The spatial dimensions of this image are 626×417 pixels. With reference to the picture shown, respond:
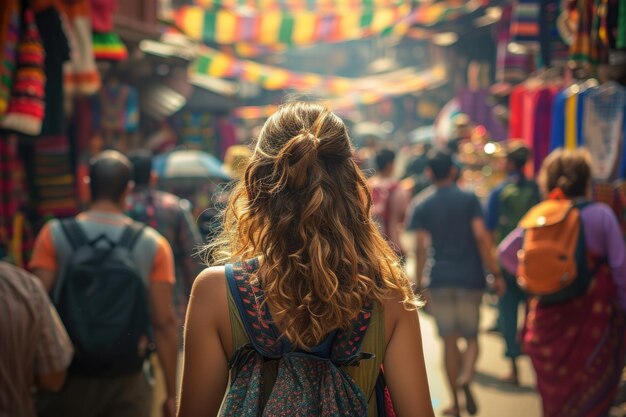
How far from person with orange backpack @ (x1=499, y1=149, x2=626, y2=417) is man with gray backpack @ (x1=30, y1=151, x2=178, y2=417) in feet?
7.48

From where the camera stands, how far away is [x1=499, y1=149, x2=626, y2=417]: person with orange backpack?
527 cm

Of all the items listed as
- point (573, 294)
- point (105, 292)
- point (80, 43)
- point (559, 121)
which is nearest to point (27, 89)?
point (80, 43)

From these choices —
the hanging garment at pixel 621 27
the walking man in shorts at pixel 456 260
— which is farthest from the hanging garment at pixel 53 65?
the hanging garment at pixel 621 27

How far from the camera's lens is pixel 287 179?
2.38 m

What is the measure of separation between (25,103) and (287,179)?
12.9ft

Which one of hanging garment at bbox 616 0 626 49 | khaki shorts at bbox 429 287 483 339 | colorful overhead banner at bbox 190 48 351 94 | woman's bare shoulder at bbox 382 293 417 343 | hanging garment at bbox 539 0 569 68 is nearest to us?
woman's bare shoulder at bbox 382 293 417 343

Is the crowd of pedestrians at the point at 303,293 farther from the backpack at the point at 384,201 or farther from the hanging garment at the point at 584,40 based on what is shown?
the backpack at the point at 384,201

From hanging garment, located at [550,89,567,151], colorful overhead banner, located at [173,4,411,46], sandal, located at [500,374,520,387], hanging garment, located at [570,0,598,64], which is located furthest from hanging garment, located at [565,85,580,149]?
colorful overhead banner, located at [173,4,411,46]

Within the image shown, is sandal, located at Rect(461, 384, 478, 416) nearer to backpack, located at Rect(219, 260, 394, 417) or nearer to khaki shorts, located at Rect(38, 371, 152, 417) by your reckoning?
khaki shorts, located at Rect(38, 371, 152, 417)

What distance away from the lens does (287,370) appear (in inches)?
90.9

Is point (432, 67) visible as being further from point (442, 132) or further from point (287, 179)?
point (287, 179)

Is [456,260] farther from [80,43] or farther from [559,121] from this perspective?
[80,43]

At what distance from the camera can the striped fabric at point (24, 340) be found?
131 inches

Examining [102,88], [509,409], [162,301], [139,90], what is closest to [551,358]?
[509,409]
